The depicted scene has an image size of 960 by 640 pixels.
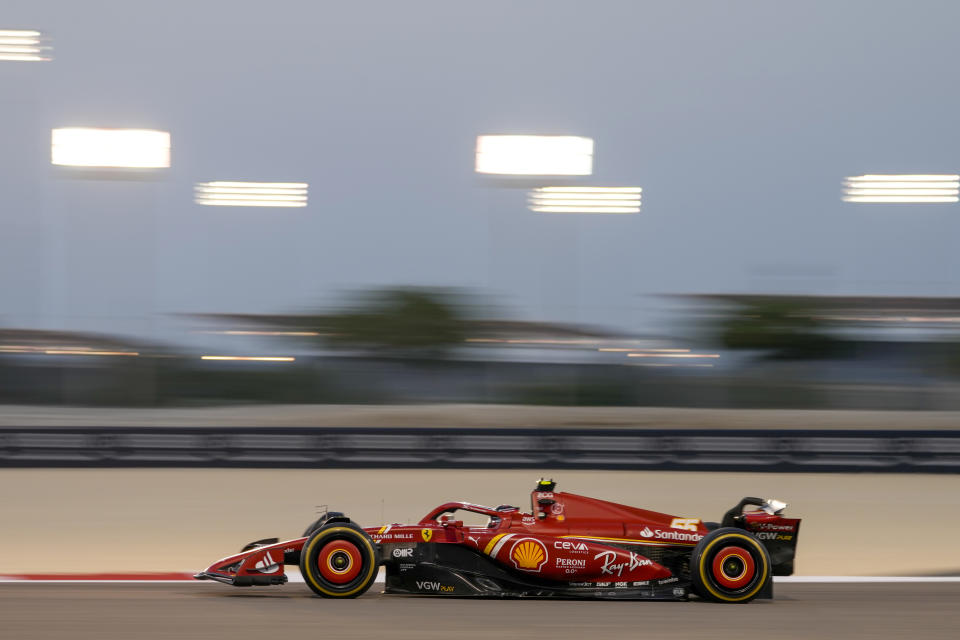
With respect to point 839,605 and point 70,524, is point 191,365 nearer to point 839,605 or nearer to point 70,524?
point 70,524

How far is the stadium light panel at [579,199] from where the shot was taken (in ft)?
85.0

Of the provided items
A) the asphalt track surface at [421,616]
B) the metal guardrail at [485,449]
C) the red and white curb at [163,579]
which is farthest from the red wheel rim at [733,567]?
the metal guardrail at [485,449]

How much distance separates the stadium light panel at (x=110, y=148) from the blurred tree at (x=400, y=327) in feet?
24.8

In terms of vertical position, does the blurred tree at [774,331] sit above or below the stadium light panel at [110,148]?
below

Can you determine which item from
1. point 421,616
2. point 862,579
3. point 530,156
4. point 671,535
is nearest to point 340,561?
point 421,616

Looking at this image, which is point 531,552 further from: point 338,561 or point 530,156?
point 530,156

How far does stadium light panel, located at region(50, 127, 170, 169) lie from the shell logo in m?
20.5

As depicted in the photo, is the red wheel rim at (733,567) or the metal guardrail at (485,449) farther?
the metal guardrail at (485,449)

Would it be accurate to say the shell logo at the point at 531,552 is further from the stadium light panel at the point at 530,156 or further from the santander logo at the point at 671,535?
the stadium light panel at the point at 530,156

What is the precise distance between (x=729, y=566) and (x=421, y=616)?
1892 mm

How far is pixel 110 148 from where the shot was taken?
957 inches

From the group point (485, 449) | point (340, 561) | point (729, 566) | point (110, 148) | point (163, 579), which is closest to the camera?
point (340, 561)

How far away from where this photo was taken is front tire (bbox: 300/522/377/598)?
19.9 ft

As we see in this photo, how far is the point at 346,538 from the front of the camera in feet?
19.9
